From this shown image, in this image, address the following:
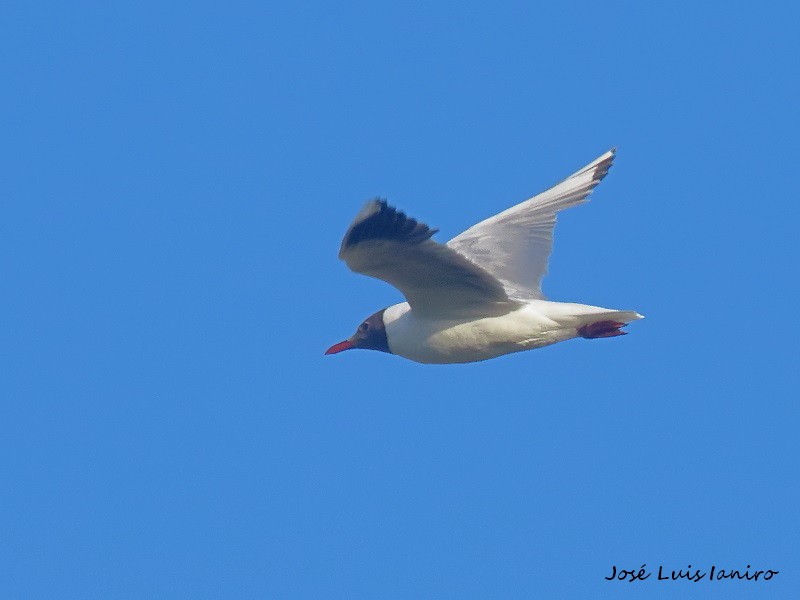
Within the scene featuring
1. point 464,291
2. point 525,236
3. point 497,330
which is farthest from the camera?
point 525,236

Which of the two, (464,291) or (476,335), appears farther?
(476,335)

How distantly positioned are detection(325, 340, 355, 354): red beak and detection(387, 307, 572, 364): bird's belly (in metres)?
0.92

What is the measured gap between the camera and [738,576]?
8.29m

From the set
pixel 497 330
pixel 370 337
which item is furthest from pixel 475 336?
pixel 370 337

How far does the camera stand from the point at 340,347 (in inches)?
417

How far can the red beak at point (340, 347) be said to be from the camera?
1052 centimetres

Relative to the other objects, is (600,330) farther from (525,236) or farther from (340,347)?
(340,347)

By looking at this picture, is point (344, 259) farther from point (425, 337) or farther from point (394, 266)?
point (425, 337)

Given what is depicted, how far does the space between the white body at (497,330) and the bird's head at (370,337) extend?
1.22ft

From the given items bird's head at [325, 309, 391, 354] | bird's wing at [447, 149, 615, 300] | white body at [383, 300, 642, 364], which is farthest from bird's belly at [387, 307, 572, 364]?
bird's wing at [447, 149, 615, 300]

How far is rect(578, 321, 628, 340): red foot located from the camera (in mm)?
9328

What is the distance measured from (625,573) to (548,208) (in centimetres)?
364

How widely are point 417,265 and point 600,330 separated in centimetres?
164

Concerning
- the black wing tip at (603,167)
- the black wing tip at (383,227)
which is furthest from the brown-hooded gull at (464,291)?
the black wing tip at (603,167)
